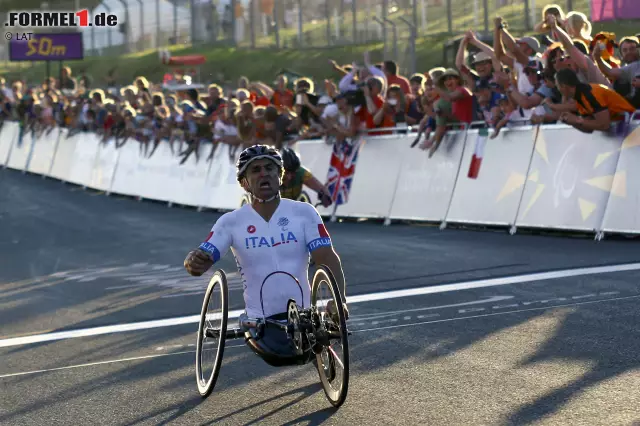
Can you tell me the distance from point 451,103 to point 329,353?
36.7ft

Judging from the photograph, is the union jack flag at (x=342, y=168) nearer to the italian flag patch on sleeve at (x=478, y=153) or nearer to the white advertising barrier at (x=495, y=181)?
the white advertising barrier at (x=495, y=181)

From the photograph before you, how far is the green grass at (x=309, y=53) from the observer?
3903 cm

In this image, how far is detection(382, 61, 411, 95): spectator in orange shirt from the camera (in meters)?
20.0

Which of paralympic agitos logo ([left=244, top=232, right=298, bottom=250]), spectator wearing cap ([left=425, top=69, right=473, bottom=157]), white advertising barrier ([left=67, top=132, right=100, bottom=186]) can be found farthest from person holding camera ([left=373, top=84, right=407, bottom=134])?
white advertising barrier ([left=67, top=132, right=100, bottom=186])

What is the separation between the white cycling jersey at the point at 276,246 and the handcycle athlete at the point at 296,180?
5261 millimetres

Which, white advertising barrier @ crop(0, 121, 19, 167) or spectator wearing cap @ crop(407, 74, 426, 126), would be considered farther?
white advertising barrier @ crop(0, 121, 19, 167)

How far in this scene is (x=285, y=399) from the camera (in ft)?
25.1

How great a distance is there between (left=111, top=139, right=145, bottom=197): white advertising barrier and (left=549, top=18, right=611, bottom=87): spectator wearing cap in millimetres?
15486

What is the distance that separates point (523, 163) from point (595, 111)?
1.78 m

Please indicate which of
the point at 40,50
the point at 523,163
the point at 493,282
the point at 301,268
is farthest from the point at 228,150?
the point at 40,50

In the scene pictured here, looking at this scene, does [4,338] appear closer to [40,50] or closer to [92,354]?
[92,354]

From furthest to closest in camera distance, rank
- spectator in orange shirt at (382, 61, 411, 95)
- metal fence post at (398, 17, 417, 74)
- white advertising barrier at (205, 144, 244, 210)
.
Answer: metal fence post at (398, 17, 417, 74) → white advertising barrier at (205, 144, 244, 210) → spectator in orange shirt at (382, 61, 411, 95)

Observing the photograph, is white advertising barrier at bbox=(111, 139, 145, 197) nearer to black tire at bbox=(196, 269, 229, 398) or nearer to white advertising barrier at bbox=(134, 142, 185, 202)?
white advertising barrier at bbox=(134, 142, 185, 202)

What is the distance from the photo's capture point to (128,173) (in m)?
30.0
